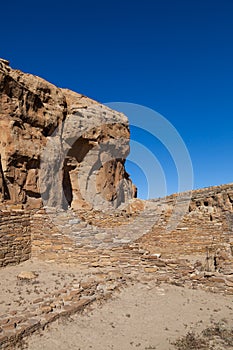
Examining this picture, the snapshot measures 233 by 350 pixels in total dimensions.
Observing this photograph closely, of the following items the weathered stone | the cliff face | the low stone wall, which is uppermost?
the cliff face

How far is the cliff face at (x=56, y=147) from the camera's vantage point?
13.8m

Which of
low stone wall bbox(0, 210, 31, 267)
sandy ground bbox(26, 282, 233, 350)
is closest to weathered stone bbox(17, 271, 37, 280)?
low stone wall bbox(0, 210, 31, 267)

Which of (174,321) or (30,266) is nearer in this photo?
(174,321)

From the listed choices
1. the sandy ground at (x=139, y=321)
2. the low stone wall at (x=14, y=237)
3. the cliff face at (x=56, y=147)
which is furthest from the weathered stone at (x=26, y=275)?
the cliff face at (x=56, y=147)

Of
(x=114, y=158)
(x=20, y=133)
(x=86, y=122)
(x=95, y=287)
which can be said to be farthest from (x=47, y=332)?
(x=114, y=158)

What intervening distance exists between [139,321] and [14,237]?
4.98 meters

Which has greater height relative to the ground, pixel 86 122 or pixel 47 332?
pixel 86 122

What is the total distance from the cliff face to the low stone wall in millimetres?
3958

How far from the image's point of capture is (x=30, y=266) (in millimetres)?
8047

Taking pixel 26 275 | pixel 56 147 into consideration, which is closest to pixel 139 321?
pixel 26 275

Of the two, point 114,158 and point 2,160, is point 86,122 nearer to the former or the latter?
point 114,158

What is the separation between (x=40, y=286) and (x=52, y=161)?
34.8 ft

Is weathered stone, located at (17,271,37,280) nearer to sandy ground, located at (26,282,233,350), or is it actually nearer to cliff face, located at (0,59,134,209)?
sandy ground, located at (26,282,233,350)

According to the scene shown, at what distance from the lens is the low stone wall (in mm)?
7971
